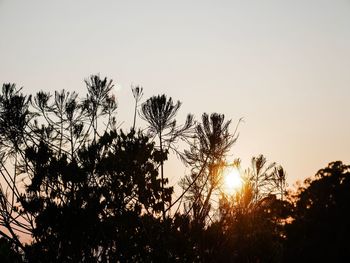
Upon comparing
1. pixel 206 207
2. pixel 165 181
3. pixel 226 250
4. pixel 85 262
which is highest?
pixel 165 181

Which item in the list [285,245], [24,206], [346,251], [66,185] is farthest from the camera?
[285,245]

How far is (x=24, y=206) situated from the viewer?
7301mm

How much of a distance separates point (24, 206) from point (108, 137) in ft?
8.34

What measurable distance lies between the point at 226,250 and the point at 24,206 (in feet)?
15.9

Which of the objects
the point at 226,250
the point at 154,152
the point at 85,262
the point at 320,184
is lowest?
the point at 85,262

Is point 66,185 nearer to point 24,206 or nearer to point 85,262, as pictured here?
point 24,206

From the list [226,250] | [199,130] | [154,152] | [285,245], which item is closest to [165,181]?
[154,152]

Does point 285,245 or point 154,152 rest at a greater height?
point 285,245

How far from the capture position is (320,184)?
2995 centimetres

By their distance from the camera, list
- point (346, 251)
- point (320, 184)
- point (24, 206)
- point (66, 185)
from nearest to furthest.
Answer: point (24, 206)
point (66, 185)
point (346, 251)
point (320, 184)

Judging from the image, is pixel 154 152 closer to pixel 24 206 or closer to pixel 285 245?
pixel 24 206

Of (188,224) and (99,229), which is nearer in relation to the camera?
(188,224)

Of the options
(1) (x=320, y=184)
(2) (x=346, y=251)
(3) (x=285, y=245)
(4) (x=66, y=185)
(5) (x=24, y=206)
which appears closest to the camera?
(5) (x=24, y=206)

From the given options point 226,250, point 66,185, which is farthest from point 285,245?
point 66,185
